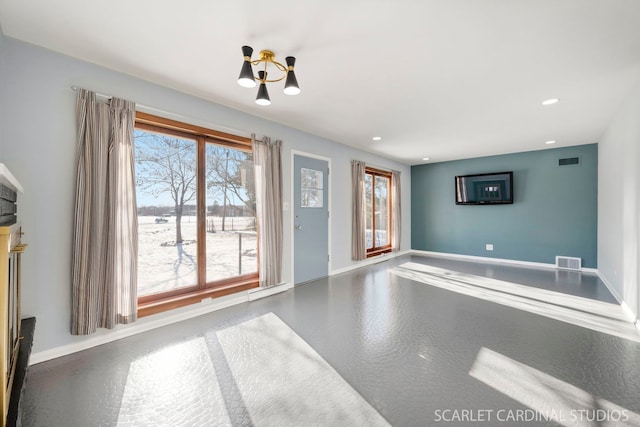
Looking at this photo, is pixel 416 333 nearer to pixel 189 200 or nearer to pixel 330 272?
pixel 330 272

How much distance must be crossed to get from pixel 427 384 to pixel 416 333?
816 mm

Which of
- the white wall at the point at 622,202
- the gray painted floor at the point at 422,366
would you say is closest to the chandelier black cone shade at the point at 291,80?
the gray painted floor at the point at 422,366

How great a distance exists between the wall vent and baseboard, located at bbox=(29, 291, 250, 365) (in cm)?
655

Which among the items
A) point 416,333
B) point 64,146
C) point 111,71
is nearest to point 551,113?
point 416,333

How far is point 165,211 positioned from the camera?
122 inches

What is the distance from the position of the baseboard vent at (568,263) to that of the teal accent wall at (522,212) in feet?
0.33

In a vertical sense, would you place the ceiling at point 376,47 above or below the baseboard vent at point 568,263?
above

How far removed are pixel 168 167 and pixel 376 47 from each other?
2.45 meters

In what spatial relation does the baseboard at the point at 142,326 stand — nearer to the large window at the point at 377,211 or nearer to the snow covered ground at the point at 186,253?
the snow covered ground at the point at 186,253

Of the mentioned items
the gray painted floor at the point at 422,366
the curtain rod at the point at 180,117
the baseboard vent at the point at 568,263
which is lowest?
the gray painted floor at the point at 422,366

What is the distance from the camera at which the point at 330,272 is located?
5133mm

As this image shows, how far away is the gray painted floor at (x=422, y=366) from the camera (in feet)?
5.55

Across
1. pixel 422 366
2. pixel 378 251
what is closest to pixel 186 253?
pixel 422 366

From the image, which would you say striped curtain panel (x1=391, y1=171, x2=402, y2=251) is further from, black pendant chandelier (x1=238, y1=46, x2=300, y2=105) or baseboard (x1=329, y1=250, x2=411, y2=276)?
black pendant chandelier (x1=238, y1=46, x2=300, y2=105)
